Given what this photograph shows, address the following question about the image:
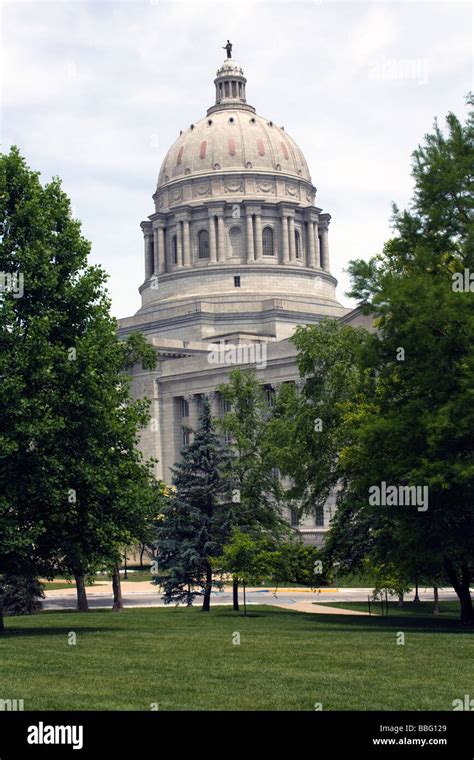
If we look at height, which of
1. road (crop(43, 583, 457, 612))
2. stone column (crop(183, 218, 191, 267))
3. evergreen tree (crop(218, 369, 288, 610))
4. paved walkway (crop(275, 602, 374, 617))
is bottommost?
road (crop(43, 583, 457, 612))

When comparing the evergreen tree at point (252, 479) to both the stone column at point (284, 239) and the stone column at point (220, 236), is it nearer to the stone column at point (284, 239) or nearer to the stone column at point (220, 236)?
the stone column at point (220, 236)

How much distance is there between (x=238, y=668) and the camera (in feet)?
58.2

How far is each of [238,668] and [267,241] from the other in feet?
297

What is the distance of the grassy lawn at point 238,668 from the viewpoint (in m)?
14.4

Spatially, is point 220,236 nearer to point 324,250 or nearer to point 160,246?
point 160,246

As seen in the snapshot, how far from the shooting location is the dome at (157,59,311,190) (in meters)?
108

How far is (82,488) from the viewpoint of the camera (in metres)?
25.7

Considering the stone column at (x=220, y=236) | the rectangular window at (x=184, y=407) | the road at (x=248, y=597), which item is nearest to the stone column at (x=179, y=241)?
the stone column at (x=220, y=236)

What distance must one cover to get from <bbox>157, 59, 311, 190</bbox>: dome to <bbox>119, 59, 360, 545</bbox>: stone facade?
0.12 m

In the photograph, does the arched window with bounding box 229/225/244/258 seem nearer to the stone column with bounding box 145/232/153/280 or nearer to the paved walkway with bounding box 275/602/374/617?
the stone column with bounding box 145/232/153/280

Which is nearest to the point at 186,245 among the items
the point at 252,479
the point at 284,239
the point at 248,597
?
the point at 284,239

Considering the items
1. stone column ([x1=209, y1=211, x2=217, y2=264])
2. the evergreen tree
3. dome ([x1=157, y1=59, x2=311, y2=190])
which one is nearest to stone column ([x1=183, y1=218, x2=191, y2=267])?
stone column ([x1=209, y1=211, x2=217, y2=264])
